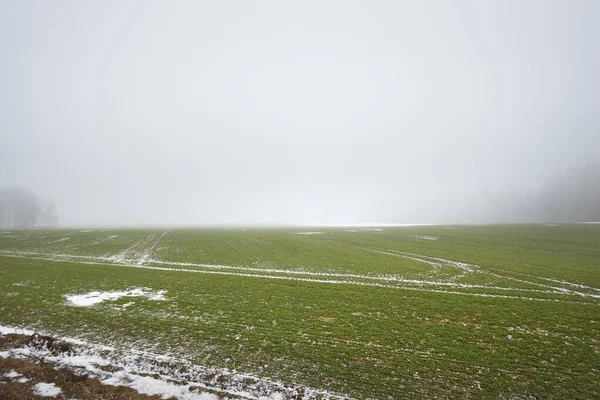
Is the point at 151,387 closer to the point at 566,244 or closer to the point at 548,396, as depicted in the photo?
the point at 548,396

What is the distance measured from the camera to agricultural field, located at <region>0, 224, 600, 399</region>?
9.18 meters

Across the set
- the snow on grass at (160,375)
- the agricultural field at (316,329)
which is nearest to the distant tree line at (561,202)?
the agricultural field at (316,329)

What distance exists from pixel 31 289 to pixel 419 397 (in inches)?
1021

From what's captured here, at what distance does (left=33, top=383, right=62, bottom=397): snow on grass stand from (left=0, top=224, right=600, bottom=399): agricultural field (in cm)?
33

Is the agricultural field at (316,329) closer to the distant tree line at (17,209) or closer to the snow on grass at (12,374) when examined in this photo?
the snow on grass at (12,374)

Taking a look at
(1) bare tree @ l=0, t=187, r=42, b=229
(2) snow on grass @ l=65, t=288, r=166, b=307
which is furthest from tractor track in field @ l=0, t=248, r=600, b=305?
(1) bare tree @ l=0, t=187, r=42, b=229

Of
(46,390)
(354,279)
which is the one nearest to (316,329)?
(46,390)

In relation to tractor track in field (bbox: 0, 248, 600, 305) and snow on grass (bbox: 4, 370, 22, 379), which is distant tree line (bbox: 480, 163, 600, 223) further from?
snow on grass (bbox: 4, 370, 22, 379)

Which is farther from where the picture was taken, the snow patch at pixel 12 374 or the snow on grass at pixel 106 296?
the snow on grass at pixel 106 296

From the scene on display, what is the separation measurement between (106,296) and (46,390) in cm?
1117

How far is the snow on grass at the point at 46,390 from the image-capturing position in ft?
26.6

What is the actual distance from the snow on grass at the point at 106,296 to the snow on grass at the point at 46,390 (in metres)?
9.12

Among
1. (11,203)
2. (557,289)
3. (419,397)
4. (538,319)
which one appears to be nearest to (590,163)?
(557,289)

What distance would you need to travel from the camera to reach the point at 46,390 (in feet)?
27.2
